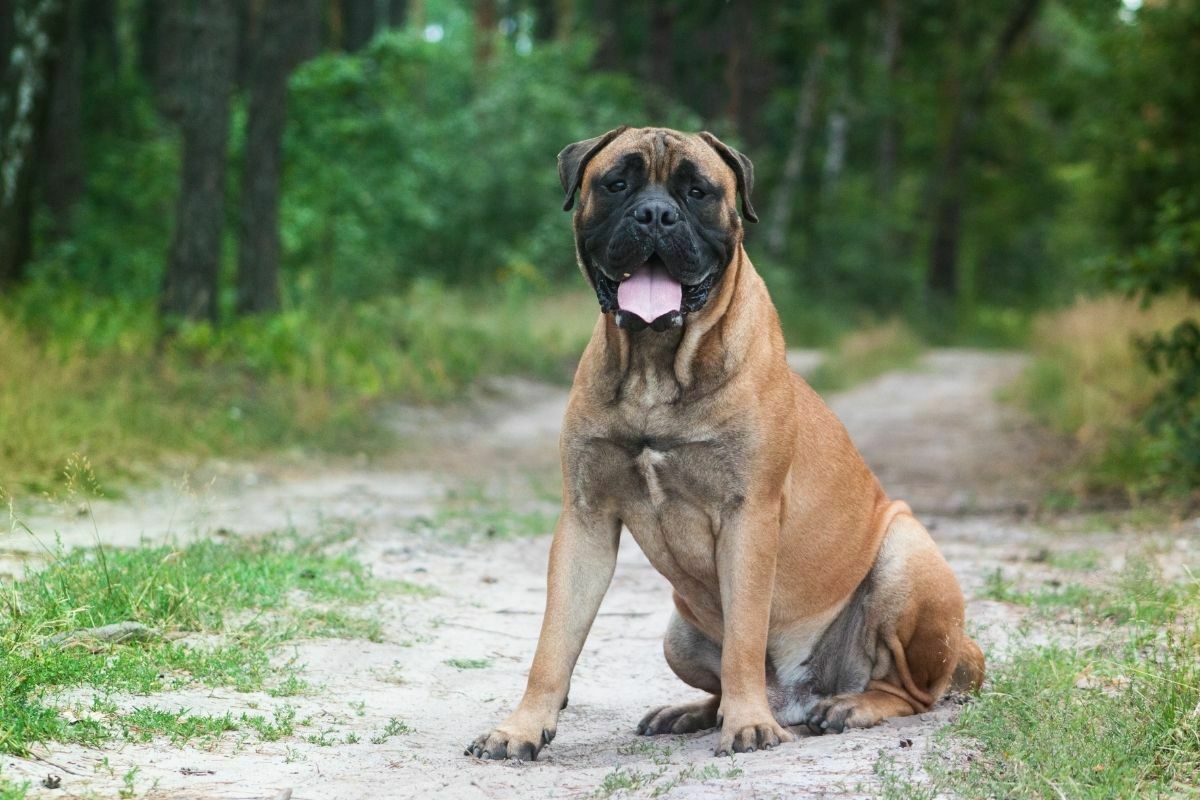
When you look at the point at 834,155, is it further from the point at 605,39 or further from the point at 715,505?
the point at 715,505

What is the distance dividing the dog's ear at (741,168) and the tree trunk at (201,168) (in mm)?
8760

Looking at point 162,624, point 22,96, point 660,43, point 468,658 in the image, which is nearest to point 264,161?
point 22,96

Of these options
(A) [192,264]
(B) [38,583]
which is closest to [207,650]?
(B) [38,583]

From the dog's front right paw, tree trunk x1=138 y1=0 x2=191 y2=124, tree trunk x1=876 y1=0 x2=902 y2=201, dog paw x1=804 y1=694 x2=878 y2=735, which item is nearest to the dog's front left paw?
dog paw x1=804 y1=694 x2=878 y2=735

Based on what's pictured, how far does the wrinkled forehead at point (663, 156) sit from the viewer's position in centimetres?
423

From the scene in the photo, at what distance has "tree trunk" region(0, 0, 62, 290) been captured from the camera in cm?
1138

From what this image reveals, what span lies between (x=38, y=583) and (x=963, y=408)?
12893 millimetres

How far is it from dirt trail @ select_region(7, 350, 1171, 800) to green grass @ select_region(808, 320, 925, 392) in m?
6.68

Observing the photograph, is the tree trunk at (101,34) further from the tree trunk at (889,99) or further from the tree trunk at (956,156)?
the tree trunk at (956,156)

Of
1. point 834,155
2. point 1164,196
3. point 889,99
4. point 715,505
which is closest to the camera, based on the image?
point 715,505

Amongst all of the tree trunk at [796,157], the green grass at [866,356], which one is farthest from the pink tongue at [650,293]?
the tree trunk at [796,157]

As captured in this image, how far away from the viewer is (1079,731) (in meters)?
3.59

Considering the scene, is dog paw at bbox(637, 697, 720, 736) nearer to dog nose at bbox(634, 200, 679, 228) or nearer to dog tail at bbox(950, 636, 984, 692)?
dog tail at bbox(950, 636, 984, 692)

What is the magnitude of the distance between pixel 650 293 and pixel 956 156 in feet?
91.5
